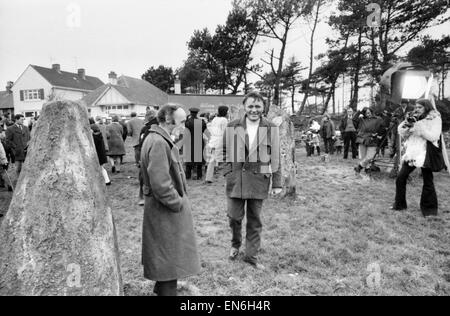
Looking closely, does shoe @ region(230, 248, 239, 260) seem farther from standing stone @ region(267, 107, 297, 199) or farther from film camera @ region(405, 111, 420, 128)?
film camera @ region(405, 111, 420, 128)

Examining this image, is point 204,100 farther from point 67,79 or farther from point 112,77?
point 67,79

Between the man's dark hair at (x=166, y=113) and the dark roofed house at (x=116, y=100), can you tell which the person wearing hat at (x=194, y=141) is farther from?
the dark roofed house at (x=116, y=100)

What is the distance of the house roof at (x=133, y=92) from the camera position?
42.1m

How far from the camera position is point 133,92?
43969 mm

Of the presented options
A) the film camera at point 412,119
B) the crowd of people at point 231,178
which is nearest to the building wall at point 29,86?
the crowd of people at point 231,178

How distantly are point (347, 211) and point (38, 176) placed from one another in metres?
5.26

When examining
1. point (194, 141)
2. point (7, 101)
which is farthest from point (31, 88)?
point (194, 141)

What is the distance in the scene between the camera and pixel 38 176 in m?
2.29

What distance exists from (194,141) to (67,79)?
43511mm

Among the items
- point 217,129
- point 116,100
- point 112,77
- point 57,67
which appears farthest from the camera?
point 57,67

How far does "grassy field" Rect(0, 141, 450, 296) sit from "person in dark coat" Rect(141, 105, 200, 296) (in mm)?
611

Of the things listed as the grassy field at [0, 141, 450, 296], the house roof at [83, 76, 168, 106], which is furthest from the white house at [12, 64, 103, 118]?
the grassy field at [0, 141, 450, 296]

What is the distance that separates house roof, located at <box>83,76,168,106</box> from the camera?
4209 cm
